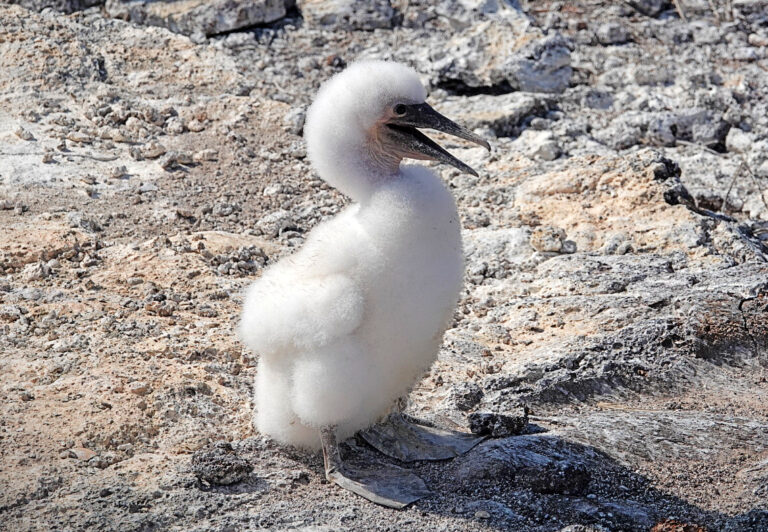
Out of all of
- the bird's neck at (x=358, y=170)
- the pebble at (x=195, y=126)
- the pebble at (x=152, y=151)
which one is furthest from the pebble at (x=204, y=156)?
the bird's neck at (x=358, y=170)

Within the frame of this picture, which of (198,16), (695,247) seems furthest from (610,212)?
(198,16)

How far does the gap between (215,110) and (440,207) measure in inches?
194

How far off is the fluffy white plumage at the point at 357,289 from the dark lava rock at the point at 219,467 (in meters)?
0.28

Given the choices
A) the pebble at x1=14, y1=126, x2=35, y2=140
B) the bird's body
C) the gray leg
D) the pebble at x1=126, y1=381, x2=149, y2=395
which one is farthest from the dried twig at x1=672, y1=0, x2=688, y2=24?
the pebble at x1=126, y1=381, x2=149, y2=395

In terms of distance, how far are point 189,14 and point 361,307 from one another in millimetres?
6803

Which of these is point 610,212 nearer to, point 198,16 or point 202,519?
point 202,519

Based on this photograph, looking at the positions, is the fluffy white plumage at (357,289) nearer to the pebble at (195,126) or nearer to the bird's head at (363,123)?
the bird's head at (363,123)

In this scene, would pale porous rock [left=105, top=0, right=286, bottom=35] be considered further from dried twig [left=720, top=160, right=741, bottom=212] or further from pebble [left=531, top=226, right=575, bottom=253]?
dried twig [left=720, top=160, right=741, bottom=212]

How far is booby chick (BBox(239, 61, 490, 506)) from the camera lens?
13.7 feet

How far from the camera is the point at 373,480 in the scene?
436cm

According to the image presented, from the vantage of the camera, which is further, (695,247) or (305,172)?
(305,172)

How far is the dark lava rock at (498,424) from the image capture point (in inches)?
187

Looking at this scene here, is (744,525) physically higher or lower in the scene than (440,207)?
lower

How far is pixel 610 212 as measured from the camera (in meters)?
7.07
